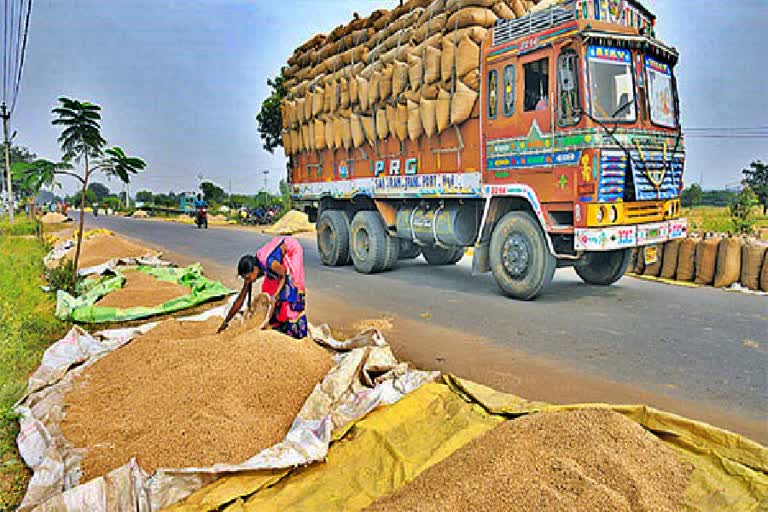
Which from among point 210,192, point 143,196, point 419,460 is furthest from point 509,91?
point 143,196

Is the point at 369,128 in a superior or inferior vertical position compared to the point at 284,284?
superior

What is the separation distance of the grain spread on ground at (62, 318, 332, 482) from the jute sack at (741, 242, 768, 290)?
647cm

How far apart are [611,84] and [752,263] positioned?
3521 millimetres

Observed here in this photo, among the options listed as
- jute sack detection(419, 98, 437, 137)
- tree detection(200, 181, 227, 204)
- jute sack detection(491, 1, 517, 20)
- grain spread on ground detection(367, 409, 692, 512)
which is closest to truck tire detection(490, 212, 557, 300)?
jute sack detection(419, 98, 437, 137)

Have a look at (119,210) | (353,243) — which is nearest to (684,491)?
(353,243)

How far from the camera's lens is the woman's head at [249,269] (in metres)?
4.58

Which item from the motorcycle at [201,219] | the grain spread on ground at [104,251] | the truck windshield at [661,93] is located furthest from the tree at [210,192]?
the truck windshield at [661,93]

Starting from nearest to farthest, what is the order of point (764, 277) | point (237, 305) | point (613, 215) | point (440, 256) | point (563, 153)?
point (237, 305) < point (613, 215) < point (563, 153) < point (764, 277) < point (440, 256)

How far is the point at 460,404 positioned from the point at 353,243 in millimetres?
6764

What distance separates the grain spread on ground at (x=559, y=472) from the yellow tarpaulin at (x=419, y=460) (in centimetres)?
14

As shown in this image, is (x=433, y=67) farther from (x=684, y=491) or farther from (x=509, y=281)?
(x=684, y=491)

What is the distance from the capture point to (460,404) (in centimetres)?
335

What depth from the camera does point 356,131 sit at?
372 inches

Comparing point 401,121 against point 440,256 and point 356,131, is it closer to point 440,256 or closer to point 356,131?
point 356,131
